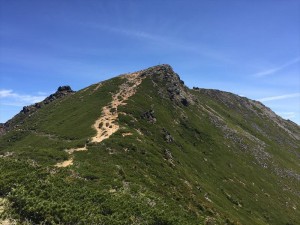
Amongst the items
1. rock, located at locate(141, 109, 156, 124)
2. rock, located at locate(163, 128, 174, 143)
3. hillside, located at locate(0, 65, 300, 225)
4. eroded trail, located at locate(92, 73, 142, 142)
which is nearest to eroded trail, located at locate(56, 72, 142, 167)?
eroded trail, located at locate(92, 73, 142, 142)

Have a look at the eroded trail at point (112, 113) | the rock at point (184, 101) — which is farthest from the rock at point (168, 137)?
the rock at point (184, 101)

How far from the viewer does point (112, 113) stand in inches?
3551

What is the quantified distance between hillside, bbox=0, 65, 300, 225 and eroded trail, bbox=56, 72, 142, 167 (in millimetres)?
349

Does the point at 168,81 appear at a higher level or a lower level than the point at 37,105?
higher

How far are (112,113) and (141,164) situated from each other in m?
32.9

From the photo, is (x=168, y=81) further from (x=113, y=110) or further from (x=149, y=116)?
(x=113, y=110)

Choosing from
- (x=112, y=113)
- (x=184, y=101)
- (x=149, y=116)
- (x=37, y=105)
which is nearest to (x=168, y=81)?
(x=184, y=101)

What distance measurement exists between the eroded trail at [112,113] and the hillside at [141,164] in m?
0.35

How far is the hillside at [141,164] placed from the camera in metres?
34.9

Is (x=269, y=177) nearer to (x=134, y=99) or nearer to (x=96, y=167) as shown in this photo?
(x=134, y=99)

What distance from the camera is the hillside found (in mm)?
34938

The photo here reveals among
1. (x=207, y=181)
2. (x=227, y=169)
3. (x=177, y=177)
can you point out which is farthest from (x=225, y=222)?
(x=227, y=169)

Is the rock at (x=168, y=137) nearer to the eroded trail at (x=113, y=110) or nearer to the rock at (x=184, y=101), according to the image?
the eroded trail at (x=113, y=110)

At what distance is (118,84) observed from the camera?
12350 cm
